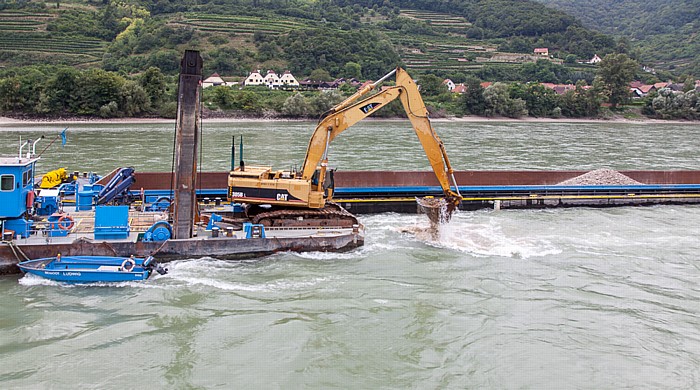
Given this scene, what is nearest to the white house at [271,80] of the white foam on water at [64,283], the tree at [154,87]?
the tree at [154,87]

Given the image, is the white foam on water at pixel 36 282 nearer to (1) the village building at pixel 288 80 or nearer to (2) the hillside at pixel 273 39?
(1) the village building at pixel 288 80

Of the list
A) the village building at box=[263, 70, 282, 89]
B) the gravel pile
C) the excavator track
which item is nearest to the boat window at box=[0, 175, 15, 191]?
the excavator track

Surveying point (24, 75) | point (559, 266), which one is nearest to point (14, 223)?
point (559, 266)

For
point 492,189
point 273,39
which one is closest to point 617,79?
point 273,39

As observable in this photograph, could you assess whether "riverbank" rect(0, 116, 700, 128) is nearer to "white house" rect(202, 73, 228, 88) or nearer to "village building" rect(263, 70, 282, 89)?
"village building" rect(263, 70, 282, 89)

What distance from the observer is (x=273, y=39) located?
10888cm

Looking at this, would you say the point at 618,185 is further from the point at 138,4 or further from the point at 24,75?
the point at 138,4

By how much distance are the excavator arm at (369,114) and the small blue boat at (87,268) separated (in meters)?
5.94

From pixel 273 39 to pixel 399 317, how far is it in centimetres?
9938

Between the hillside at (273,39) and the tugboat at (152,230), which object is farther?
the hillside at (273,39)

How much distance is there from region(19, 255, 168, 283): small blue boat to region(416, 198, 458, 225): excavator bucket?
9082mm

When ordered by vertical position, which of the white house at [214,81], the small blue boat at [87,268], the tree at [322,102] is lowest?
the small blue boat at [87,268]

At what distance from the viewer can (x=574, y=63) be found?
5394 inches

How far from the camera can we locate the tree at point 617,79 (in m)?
95.6
